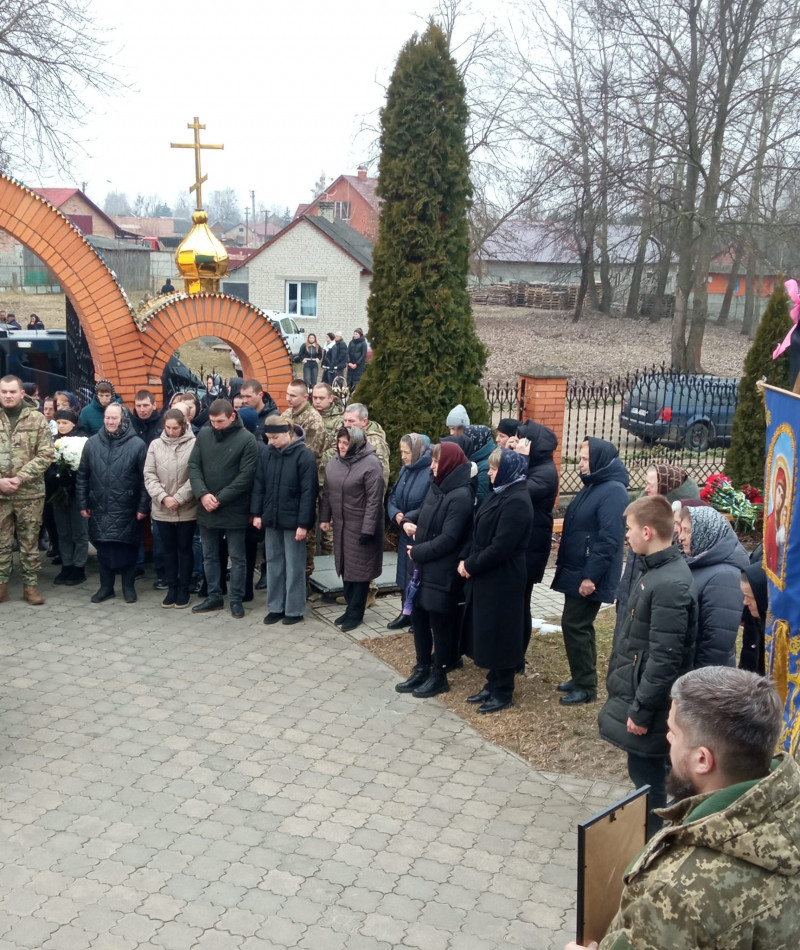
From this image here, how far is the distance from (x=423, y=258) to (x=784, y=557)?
596 cm

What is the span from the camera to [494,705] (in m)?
6.15

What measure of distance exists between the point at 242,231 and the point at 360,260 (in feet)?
264

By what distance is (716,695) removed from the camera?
87.7 inches

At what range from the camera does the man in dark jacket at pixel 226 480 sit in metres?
7.70

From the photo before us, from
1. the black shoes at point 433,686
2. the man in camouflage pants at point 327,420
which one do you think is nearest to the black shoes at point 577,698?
the black shoes at point 433,686

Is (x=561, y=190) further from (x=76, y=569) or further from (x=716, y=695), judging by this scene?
(x=716, y=695)

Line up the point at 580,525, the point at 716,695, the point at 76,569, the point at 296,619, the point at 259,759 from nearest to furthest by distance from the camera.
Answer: the point at 716,695 → the point at 259,759 → the point at 580,525 → the point at 296,619 → the point at 76,569

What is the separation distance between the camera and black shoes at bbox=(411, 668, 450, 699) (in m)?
6.38

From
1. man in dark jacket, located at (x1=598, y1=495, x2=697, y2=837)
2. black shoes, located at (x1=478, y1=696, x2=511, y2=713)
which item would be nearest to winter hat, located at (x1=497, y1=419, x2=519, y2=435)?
black shoes, located at (x1=478, y1=696, x2=511, y2=713)

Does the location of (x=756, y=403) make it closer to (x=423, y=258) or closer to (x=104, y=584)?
(x=423, y=258)

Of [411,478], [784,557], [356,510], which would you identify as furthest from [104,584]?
[784,557]

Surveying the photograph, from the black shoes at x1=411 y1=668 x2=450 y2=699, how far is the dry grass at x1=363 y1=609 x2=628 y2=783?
0.17ft

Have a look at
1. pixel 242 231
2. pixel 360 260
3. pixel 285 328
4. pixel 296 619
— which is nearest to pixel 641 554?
pixel 296 619

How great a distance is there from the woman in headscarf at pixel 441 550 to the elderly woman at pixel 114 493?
2.79 m
